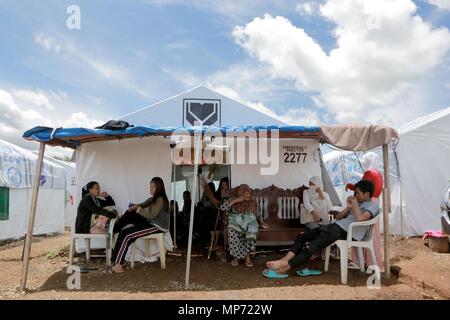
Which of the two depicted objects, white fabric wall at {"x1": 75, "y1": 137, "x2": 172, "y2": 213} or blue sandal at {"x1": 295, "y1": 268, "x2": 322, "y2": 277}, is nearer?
blue sandal at {"x1": 295, "y1": 268, "x2": 322, "y2": 277}

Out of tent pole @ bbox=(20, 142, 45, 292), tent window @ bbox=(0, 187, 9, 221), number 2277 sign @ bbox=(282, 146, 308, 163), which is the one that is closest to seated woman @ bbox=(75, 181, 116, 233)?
tent pole @ bbox=(20, 142, 45, 292)

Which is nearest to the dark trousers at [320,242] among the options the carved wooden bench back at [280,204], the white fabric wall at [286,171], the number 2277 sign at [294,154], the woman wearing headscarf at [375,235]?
the woman wearing headscarf at [375,235]

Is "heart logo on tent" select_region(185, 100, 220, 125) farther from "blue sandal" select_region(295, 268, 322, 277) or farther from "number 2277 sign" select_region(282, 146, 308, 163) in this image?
"blue sandal" select_region(295, 268, 322, 277)

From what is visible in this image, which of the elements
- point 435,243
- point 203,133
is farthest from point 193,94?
point 435,243

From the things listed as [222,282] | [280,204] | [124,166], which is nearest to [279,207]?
[280,204]

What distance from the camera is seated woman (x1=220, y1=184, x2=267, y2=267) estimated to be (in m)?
5.72

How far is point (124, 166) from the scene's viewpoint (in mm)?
6668

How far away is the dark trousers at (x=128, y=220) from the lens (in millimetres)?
5718

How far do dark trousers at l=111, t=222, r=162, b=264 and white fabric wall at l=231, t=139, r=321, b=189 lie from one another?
195 cm

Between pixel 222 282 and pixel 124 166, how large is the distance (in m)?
2.81

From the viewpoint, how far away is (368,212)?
4.88 meters

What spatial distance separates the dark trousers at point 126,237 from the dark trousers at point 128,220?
0.19 meters

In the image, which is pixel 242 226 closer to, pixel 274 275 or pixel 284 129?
pixel 274 275
